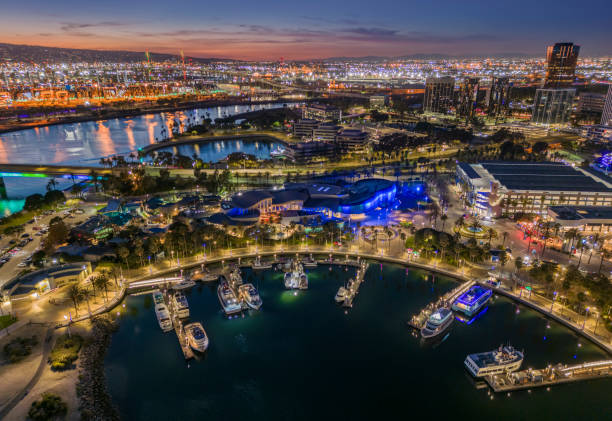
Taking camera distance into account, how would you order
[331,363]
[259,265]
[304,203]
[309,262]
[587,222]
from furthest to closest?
[304,203], [587,222], [309,262], [259,265], [331,363]

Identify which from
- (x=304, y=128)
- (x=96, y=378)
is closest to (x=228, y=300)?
(x=96, y=378)

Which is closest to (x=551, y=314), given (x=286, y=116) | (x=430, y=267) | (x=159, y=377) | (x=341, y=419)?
(x=430, y=267)

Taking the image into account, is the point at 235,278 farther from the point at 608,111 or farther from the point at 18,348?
the point at 608,111

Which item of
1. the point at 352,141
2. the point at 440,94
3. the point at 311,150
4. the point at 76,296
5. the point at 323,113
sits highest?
the point at 440,94

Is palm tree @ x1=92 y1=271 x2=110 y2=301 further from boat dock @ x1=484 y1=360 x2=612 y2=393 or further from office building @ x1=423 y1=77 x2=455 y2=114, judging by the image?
office building @ x1=423 y1=77 x2=455 y2=114

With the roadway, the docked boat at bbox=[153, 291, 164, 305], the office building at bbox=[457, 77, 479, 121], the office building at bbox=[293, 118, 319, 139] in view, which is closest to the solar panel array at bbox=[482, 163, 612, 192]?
the docked boat at bbox=[153, 291, 164, 305]

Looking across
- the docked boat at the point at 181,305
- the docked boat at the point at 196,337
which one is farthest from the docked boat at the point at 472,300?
the docked boat at the point at 181,305

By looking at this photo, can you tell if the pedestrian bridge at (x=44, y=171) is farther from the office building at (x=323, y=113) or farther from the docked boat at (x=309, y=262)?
the office building at (x=323, y=113)
